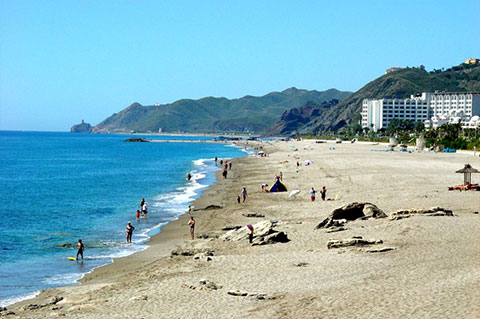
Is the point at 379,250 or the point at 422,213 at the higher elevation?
the point at 422,213

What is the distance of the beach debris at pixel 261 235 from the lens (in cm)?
2155

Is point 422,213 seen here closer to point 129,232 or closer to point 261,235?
point 261,235

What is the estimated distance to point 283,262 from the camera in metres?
17.8

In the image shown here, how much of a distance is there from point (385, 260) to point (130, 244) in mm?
13426

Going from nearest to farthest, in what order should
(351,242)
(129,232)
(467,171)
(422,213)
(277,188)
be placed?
1. (351,242)
2. (422,213)
3. (129,232)
4. (467,171)
5. (277,188)

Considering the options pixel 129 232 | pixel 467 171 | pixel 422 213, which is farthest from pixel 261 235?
pixel 467 171

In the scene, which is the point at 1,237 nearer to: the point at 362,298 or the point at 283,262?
the point at 283,262

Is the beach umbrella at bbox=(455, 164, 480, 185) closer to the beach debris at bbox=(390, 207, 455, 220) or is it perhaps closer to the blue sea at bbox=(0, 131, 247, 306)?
the beach debris at bbox=(390, 207, 455, 220)

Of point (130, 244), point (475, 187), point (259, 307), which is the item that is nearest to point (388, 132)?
point (475, 187)

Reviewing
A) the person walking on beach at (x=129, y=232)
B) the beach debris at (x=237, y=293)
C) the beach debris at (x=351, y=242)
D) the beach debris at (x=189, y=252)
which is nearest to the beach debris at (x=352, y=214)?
the beach debris at (x=351, y=242)

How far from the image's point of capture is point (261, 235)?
72.4ft

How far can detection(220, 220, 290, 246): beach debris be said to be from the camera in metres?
21.6

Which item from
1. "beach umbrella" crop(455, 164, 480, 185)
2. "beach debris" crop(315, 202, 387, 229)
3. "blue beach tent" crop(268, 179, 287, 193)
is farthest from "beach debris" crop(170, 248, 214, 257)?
"beach umbrella" crop(455, 164, 480, 185)

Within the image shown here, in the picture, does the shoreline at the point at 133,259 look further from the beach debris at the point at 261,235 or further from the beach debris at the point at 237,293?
the beach debris at the point at 237,293
